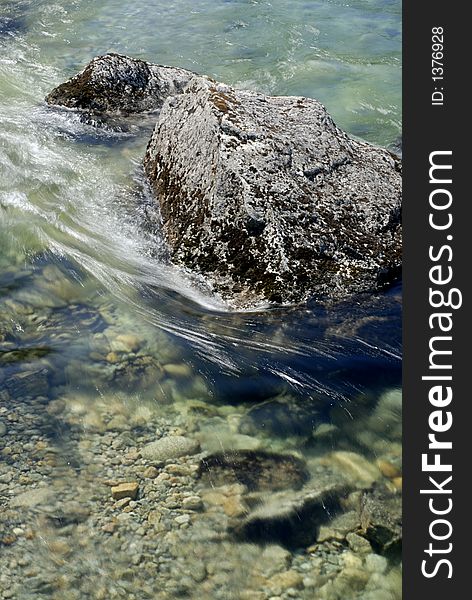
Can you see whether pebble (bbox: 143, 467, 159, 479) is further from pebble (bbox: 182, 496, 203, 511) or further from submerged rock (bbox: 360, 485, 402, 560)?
submerged rock (bbox: 360, 485, 402, 560)

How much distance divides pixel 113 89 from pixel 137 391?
22.8ft

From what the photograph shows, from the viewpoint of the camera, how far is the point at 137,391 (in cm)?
514

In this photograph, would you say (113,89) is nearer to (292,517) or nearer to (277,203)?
(277,203)

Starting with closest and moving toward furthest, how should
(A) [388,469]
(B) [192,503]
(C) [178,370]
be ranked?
1. (B) [192,503]
2. (A) [388,469]
3. (C) [178,370]

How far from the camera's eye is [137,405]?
501cm

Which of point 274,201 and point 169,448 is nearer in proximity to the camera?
point 169,448

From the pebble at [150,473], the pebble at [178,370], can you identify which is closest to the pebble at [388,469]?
the pebble at [150,473]

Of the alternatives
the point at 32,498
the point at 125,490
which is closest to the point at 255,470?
the point at 125,490

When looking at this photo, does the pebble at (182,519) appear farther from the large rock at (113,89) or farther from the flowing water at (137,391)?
the large rock at (113,89)

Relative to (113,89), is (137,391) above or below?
below

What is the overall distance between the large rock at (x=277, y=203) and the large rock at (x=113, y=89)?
368cm

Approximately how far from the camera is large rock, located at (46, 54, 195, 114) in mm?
10656

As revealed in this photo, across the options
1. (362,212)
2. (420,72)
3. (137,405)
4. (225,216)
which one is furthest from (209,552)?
(420,72)

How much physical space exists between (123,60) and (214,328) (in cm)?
665
